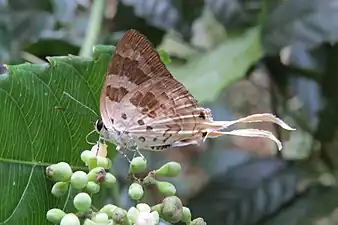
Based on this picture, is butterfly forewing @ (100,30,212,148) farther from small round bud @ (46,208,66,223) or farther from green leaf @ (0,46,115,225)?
small round bud @ (46,208,66,223)

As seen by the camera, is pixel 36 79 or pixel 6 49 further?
pixel 6 49

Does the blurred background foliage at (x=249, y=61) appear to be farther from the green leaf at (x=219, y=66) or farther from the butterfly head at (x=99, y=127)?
the butterfly head at (x=99, y=127)

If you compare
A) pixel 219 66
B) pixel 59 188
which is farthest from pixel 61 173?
pixel 219 66

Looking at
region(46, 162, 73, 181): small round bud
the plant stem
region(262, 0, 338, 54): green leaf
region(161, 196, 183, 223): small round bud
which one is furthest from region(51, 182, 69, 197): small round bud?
region(262, 0, 338, 54): green leaf

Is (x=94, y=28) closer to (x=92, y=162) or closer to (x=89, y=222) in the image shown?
(x=92, y=162)


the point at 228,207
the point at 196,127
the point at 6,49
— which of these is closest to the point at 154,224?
the point at 196,127

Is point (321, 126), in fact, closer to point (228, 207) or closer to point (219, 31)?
point (228, 207)
